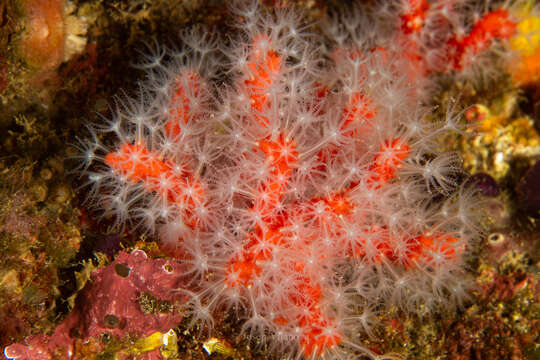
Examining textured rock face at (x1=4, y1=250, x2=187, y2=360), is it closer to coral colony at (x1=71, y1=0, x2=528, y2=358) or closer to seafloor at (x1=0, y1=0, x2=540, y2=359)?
seafloor at (x1=0, y1=0, x2=540, y2=359)

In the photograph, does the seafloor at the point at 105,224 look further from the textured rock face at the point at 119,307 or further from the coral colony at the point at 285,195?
the coral colony at the point at 285,195

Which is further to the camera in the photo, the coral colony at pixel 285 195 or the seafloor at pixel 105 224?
the coral colony at pixel 285 195

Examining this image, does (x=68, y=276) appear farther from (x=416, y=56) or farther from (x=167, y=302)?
(x=416, y=56)

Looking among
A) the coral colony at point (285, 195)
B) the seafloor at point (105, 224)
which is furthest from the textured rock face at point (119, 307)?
the coral colony at point (285, 195)

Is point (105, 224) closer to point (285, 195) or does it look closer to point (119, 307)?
point (119, 307)

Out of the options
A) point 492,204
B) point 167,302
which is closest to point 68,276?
point 167,302

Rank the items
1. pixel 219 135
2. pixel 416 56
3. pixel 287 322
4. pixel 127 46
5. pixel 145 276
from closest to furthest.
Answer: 1. pixel 145 276
2. pixel 287 322
3. pixel 219 135
4. pixel 127 46
5. pixel 416 56
